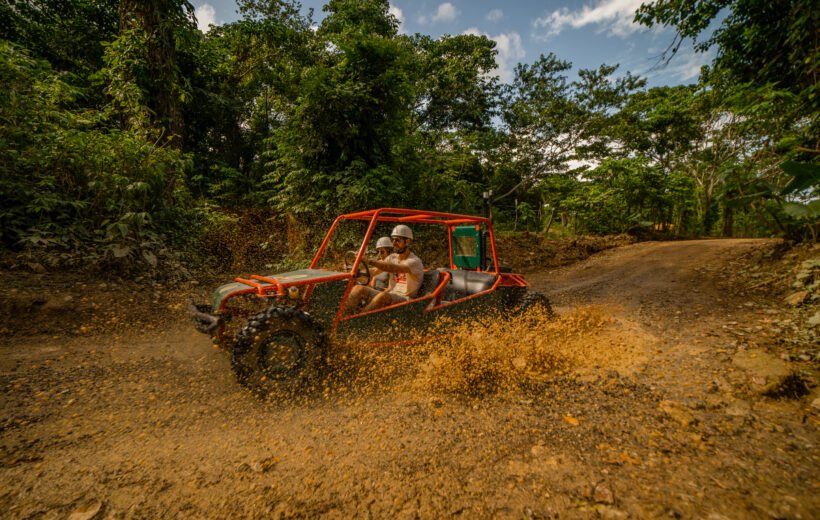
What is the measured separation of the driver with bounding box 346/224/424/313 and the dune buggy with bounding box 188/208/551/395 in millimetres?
110

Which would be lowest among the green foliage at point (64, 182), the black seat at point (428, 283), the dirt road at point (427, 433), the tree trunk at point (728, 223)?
the dirt road at point (427, 433)

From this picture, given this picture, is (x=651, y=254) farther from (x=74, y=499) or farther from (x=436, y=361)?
(x=74, y=499)

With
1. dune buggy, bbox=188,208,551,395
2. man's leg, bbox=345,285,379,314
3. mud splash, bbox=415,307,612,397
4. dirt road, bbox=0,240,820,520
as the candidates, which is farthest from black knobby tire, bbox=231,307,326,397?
mud splash, bbox=415,307,612,397

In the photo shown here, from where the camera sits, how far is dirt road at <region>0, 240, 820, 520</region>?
5.09 ft

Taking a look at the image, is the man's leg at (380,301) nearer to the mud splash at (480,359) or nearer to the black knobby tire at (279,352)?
the mud splash at (480,359)

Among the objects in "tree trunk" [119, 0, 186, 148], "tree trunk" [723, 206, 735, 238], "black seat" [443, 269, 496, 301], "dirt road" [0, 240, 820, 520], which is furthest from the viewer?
"tree trunk" [723, 206, 735, 238]

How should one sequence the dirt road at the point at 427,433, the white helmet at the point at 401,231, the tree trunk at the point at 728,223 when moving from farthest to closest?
the tree trunk at the point at 728,223
the white helmet at the point at 401,231
the dirt road at the point at 427,433

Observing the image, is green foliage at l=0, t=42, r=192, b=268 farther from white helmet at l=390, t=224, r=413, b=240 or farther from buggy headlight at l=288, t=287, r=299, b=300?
white helmet at l=390, t=224, r=413, b=240

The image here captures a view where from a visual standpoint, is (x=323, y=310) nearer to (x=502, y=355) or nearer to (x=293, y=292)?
(x=293, y=292)

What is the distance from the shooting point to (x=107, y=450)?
1.99 meters

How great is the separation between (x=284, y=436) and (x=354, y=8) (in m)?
16.2

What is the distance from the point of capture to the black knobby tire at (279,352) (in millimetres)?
2539

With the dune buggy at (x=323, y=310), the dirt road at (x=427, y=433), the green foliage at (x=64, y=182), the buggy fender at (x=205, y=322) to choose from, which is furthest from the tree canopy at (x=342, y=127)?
the buggy fender at (x=205, y=322)

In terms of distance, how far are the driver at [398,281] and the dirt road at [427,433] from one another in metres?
0.52
